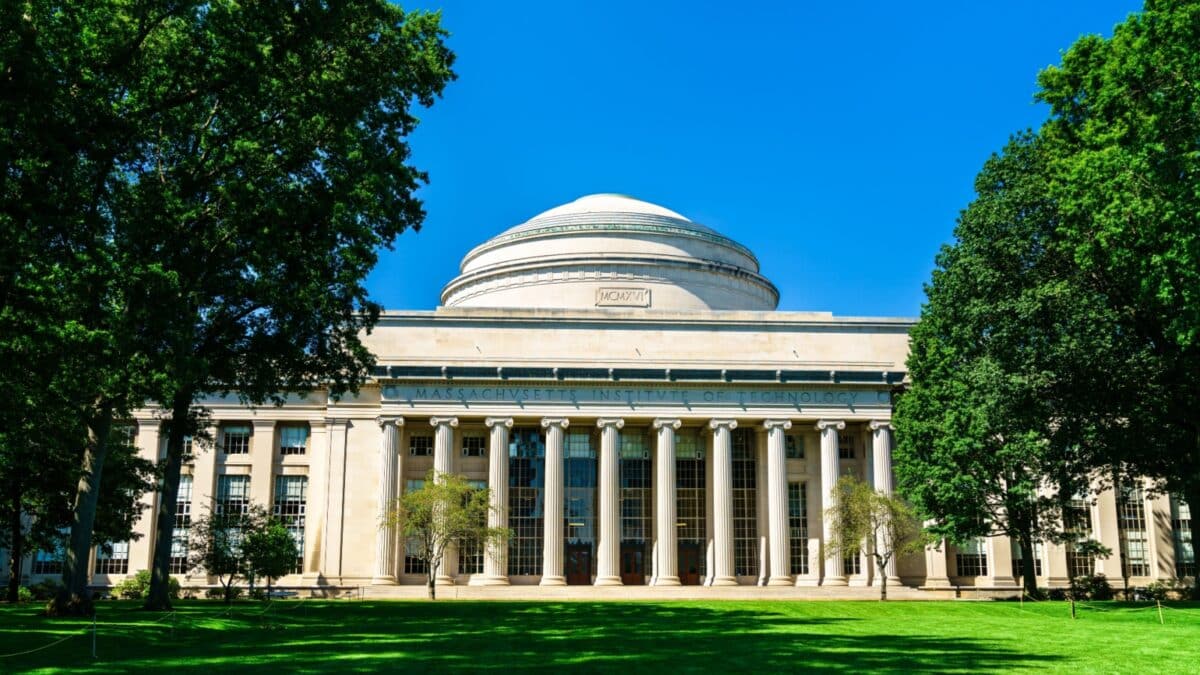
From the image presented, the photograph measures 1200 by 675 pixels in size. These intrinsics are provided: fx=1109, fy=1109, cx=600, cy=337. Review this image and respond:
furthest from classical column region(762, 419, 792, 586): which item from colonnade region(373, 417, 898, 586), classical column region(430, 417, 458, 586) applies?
classical column region(430, 417, 458, 586)

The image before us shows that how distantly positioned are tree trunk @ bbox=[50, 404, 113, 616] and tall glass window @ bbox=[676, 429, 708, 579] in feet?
128

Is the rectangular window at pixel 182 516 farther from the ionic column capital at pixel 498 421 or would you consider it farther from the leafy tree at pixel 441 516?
the ionic column capital at pixel 498 421

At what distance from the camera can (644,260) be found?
74562 millimetres

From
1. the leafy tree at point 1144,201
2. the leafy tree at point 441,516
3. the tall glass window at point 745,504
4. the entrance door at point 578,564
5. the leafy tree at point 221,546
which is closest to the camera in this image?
the leafy tree at point 1144,201

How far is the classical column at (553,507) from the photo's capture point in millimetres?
62188

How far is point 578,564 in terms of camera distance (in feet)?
214

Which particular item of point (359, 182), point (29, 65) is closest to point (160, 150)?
point (359, 182)

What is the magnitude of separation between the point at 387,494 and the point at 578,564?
39.1ft

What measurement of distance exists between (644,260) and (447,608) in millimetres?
38821

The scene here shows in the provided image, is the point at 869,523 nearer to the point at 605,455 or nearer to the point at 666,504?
the point at 666,504

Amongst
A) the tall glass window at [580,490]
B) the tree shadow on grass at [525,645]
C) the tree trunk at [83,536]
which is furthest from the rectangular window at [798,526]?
the tree trunk at [83,536]

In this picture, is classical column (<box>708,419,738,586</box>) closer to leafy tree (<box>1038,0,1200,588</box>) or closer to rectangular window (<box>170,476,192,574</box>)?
leafy tree (<box>1038,0,1200,588</box>)

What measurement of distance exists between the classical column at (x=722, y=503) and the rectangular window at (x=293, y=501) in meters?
24.3

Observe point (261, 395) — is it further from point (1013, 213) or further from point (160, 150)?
point (1013, 213)
